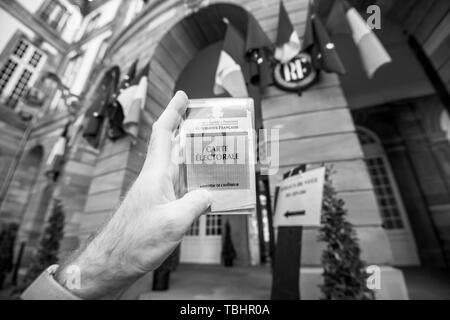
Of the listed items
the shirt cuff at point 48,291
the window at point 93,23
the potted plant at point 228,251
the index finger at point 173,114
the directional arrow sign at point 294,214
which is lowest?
the potted plant at point 228,251

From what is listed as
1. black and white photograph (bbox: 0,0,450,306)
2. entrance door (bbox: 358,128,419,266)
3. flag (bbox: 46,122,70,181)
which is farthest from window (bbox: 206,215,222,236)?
entrance door (bbox: 358,128,419,266)

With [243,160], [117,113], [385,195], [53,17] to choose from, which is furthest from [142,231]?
[53,17]

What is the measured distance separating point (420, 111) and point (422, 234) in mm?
3867

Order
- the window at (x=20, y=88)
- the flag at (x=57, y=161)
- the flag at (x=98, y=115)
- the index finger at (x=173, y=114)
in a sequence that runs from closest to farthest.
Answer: the index finger at (x=173, y=114) → the flag at (x=98, y=115) → the flag at (x=57, y=161) → the window at (x=20, y=88)

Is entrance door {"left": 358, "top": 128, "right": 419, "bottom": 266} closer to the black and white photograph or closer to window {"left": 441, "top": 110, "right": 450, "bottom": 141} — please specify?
the black and white photograph

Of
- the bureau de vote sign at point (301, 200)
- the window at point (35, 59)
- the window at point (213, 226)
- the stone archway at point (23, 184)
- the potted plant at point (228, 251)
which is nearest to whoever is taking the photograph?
the bureau de vote sign at point (301, 200)

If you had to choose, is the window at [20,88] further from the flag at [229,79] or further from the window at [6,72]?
the flag at [229,79]

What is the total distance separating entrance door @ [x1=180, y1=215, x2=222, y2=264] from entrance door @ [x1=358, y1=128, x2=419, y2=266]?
21.0 feet

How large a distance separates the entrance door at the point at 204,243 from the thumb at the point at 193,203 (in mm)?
9156

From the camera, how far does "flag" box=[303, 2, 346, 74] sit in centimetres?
267

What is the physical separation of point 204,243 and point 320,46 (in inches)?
347

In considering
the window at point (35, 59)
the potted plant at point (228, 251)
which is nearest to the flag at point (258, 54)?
the potted plant at point (228, 251)

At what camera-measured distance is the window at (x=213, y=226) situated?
9414mm
